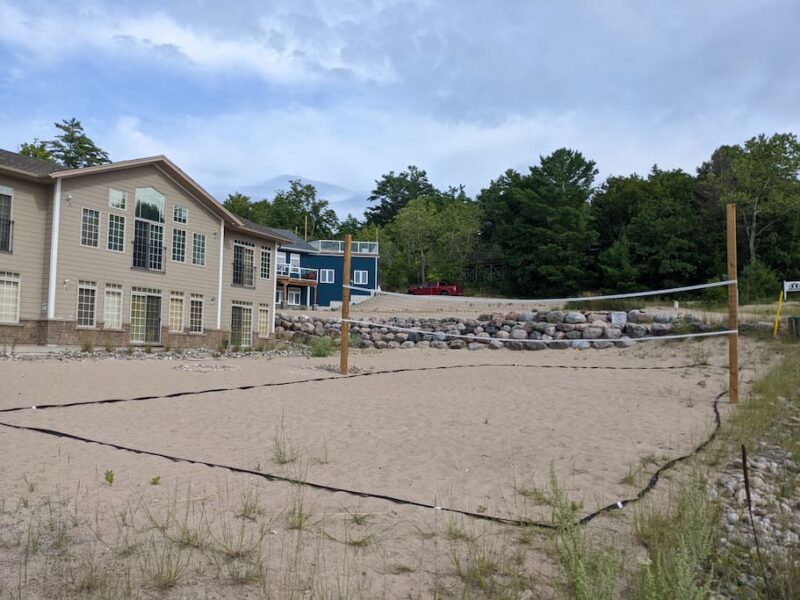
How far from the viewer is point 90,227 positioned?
20.7 meters

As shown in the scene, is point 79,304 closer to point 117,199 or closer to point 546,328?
point 117,199

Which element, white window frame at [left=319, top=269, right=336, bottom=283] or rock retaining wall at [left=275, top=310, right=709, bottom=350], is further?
white window frame at [left=319, top=269, right=336, bottom=283]

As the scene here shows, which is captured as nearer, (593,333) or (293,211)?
(593,333)

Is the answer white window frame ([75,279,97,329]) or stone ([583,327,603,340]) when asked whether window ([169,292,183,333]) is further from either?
stone ([583,327,603,340])

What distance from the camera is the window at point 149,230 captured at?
22.3 meters

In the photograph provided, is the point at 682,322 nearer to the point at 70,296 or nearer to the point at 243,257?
the point at 243,257

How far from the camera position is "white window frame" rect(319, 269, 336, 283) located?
4436cm

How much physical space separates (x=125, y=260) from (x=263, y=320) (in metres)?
6.92

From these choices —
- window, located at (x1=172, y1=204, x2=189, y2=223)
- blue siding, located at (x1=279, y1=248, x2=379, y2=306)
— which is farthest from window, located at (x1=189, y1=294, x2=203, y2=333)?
blue siding, located at (x1=279, y1=248, x2=379, y2=306)

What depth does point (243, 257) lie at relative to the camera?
88.0ft

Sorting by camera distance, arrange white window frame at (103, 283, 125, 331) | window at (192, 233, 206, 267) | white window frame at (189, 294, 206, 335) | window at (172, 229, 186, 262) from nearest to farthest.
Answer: white window frame at (103, 283, 125, 331) → window at (172, 229, 186, 262) → white window frame at (189, 294, 206, 335) → window at (192, 233, 206, 267)

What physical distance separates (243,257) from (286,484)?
22.9 meters

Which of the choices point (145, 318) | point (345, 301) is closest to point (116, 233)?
point (145, 318)

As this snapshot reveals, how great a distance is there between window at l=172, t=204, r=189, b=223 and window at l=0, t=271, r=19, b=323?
19.3 feet
